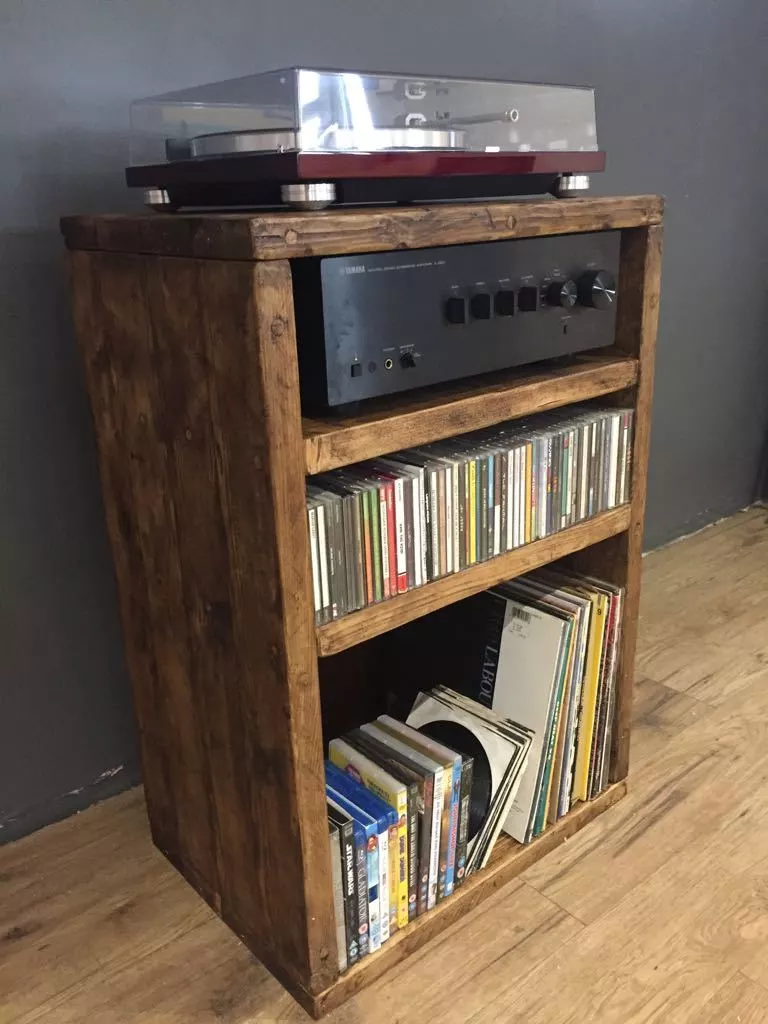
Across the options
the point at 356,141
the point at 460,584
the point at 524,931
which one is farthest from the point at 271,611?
the point at 524,931

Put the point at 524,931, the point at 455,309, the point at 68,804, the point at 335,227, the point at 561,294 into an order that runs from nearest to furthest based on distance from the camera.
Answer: the point at 335,227
the point at 455,309
the point at 561,294
the point at 524,931
the point at 68,804

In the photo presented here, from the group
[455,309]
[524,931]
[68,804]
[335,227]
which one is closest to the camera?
[335,227]

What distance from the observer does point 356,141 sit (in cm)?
91

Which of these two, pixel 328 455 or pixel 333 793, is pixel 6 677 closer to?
pixel 333 793

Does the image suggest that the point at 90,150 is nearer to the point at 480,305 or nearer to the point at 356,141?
the point at 356,141

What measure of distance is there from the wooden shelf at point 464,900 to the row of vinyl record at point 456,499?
18.9 inches

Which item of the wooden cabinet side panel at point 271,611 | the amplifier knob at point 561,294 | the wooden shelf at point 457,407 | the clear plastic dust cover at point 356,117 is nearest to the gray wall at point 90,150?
the clear plastic dust cover at point 356,117

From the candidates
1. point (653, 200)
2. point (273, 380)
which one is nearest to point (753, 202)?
point (653, 200)

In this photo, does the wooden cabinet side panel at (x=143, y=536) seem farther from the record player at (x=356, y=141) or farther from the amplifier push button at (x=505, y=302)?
the amplifier push button at (x=505, y=302)

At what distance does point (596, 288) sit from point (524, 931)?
2.84 ft

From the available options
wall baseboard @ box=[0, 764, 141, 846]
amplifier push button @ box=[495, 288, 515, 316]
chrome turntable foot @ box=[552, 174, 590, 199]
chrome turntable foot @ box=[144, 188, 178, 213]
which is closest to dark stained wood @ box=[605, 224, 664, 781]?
chrome turntable foot @ box=[552, 174, 590, 199]

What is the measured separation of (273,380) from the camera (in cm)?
83

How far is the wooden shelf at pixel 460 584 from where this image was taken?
0.98 metres

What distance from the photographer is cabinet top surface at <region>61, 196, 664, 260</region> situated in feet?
2.64
